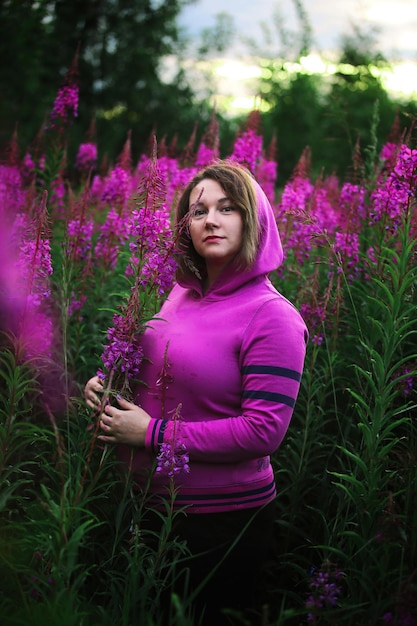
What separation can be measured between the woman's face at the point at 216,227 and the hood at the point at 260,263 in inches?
2.5

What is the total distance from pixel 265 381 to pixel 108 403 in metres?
0.64

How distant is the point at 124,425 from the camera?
2.38 meters

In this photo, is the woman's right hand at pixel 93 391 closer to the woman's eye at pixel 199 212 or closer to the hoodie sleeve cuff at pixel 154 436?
the hoodie sleeve cuff at pixel 154 436

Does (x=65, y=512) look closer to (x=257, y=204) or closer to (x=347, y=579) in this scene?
(x=347, y=579)

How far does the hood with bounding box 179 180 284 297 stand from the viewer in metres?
2.63

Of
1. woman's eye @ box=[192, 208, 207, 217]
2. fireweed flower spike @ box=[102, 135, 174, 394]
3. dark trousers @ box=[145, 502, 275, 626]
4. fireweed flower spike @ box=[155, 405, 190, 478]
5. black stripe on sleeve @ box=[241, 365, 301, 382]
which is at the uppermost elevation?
woman's eye @ box=[192, 208, 207, 217]

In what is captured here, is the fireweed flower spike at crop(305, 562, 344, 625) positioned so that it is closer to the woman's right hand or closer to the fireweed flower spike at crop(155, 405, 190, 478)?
the fireweed flower spike at crop(155, 405, 190, 478)

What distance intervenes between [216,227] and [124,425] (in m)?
0.90

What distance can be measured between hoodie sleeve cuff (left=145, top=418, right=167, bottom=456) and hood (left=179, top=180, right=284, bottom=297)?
2.08 feet

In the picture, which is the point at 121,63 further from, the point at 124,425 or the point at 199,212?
the point at 124,425

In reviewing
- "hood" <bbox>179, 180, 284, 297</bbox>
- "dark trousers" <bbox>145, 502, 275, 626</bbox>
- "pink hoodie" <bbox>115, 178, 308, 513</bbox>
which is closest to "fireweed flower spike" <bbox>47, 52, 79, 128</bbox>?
"hood" <bbox>179, 180, 284, 297</bbox>

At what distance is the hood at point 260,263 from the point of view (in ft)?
8.63

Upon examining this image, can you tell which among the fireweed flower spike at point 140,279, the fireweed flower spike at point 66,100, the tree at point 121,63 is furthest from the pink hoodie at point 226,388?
the tree at point 121,63

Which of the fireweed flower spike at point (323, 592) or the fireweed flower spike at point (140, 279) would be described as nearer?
the fireweed flower spike at point (323, 592)
